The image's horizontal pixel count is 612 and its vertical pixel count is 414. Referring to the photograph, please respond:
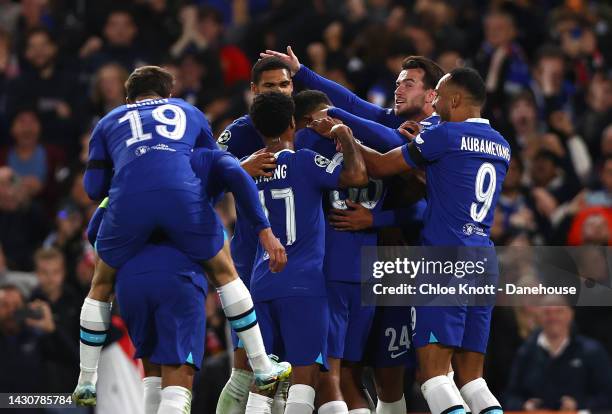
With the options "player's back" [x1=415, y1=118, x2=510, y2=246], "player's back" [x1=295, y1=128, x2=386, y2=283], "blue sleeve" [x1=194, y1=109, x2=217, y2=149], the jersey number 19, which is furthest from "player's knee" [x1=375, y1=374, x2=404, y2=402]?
the jersey number 19

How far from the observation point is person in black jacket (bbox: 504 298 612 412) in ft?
39.9

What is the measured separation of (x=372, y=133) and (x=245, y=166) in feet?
3.07

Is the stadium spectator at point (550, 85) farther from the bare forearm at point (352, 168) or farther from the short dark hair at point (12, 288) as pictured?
the bare forearm at point (352, 168)

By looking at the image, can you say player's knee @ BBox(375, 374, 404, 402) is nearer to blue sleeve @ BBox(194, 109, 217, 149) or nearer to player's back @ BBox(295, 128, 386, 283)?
→ player's back @ BBox(295, 128, 386, 283)

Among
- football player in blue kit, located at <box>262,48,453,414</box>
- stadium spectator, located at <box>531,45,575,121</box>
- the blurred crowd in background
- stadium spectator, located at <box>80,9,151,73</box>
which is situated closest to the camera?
football player in blue kit, located at <box>262,48,453,414</box>

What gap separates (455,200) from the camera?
8836mm

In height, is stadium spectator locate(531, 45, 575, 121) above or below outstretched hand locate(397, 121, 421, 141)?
above

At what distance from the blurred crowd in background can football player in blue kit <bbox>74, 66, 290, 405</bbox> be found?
3535mm

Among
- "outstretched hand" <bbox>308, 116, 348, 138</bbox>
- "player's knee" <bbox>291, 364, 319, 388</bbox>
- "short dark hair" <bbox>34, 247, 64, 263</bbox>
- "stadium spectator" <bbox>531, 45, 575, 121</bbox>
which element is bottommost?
"player's knee" <bbox>291, 364, 319, 388</bbox>

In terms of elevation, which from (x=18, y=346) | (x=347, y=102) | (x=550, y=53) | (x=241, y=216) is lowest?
(x=18, y=346)

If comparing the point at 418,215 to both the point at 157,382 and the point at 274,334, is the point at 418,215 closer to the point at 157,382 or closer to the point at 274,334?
the point at 274,334

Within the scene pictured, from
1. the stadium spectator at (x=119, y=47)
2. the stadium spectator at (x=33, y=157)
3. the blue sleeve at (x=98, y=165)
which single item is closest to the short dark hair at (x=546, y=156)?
the stadium spectator at (x=119, y=47)

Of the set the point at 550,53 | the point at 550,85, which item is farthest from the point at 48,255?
the point at 550,53

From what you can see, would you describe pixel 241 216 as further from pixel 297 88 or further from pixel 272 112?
pixel 297 88
